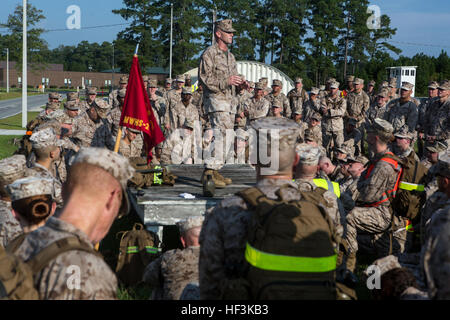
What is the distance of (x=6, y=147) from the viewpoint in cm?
1711

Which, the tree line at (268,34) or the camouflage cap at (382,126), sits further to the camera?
the tree line at (268,34)

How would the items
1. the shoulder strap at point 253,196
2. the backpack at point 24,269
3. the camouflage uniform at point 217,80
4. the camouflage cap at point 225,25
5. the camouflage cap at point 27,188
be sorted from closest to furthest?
1. the backpack at point 24,269
2. the shoulder strap at point 253,196
3. the camouflage cap at point 27,188
4. the camouflage cap at point 225,25
5. the camouflage uniform at point 217,80

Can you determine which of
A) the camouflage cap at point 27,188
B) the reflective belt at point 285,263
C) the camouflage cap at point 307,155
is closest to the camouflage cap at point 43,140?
the camouflage cap at point 27,188

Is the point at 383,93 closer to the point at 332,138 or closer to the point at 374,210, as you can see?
the point at 332,138

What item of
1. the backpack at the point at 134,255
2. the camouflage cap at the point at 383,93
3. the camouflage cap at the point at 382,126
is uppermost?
the camouflage cap at the point at 383,93

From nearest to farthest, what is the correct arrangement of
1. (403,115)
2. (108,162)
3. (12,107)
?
(108,162) < (403,115) < (12,107)

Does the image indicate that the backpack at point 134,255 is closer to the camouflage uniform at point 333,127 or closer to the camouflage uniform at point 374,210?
the camouflage uniform at point 374,210

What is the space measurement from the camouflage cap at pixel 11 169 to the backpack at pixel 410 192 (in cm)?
470

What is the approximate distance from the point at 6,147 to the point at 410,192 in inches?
581

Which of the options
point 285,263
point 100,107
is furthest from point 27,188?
point 100,107

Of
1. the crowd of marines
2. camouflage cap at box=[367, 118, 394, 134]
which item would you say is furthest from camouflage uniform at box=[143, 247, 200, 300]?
camouflage cap at box=[367, 118, 394, 134]

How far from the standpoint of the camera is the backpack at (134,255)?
5773mm

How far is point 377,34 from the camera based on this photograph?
6419 centimetres
